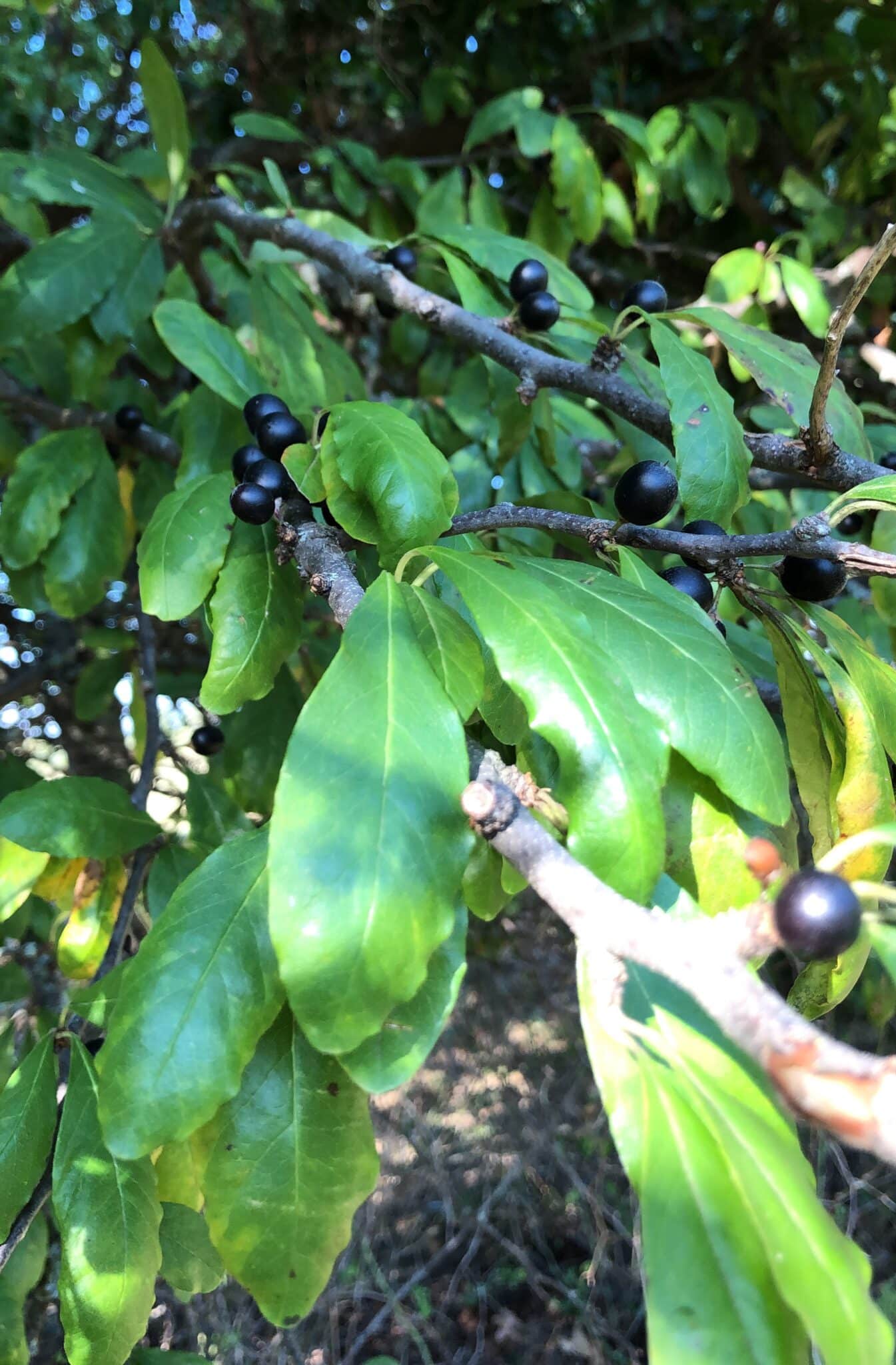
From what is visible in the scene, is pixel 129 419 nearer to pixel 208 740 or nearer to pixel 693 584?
pixel 208 740

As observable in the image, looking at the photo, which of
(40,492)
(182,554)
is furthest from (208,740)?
(182,554)

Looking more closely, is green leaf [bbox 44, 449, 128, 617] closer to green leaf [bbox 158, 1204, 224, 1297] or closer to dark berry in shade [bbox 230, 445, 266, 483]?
dark berry in shade [bbox 230, 445, 266, 483]

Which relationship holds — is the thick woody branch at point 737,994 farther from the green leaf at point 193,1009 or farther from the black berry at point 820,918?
the green leaf at point 193,1009

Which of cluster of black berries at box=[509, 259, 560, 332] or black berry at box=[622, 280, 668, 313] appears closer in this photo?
cluster of black berries at box=[509, 259, 560, 332]

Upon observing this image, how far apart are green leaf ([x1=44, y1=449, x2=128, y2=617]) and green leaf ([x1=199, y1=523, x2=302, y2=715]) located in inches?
29.1

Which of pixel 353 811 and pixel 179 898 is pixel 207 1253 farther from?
pixel 353 811

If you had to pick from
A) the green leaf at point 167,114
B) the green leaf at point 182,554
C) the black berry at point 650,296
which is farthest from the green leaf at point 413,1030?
the green leaf at point 167,114

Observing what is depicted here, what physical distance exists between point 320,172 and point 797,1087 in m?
3.41

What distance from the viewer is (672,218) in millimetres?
3352

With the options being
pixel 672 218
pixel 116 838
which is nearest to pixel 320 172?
pixel 672 218

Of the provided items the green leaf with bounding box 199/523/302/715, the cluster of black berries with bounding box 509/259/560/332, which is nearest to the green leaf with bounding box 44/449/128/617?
the green leaf with bounding box 199/523/302/715

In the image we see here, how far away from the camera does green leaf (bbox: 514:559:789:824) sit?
2.19 ft

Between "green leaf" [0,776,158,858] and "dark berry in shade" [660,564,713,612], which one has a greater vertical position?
"dark berry in shade" [660,564,713,612]

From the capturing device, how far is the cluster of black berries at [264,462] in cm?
103
